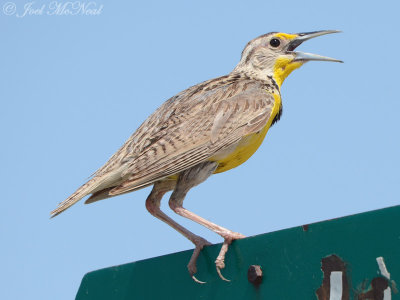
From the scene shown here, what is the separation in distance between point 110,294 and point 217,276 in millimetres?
839

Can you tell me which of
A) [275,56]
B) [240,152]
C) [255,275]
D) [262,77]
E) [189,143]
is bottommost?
[255,275]

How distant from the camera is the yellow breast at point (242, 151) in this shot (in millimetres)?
4859

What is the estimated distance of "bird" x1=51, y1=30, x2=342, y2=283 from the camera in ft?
15.4

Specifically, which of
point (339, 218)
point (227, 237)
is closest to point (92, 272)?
point (227, 237)

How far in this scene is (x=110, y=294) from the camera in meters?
3.95

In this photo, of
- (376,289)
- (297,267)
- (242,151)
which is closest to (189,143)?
(242,151)

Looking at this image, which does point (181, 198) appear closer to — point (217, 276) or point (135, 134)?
point (135, 134)

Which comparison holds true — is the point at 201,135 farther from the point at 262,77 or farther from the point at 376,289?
the point at 376,289

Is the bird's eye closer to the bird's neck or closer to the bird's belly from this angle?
the bird's neck

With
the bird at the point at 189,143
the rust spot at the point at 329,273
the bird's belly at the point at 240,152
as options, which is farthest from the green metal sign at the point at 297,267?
the bird's belly at the point at 240,152

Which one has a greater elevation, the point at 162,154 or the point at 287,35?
the point at 287,35

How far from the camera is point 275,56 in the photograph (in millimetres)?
5898

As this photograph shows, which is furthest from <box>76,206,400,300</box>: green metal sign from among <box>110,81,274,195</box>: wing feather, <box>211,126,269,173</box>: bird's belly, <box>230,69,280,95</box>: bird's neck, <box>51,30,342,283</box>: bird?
<box>230,69,280,95</box>: bird's neck

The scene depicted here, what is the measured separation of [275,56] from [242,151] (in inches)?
52.4
